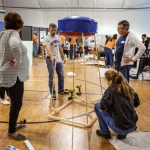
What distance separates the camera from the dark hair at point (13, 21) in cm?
179

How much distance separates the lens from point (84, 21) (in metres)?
2.21

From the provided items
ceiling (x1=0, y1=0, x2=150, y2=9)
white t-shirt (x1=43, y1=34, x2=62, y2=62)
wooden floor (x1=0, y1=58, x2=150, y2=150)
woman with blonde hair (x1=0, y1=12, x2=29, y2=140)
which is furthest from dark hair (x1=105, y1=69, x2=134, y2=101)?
ceiling (x1=0, y1=0, x2=150, y2=9)

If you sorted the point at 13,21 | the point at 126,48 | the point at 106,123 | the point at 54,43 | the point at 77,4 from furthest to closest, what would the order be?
1. the point at 77,4
2. the point at 54,43
3. the point at 126,48
4. the point at 106,123
5. the point at 13,21

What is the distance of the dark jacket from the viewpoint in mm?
1882

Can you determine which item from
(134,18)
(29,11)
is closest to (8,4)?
(29,11)

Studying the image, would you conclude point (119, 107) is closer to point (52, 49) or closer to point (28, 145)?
point (28, 145)

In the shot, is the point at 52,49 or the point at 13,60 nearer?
the point at 13,60

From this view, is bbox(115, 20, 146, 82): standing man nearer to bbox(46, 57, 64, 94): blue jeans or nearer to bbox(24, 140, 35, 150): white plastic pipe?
bbox(46, 57, 64, 94): blue jeans

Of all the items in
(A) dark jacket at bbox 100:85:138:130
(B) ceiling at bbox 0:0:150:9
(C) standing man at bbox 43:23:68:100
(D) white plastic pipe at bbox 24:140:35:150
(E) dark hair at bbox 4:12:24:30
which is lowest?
(D) white plastic pipe at bbox 24:140:35:150

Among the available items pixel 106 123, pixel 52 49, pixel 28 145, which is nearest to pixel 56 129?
pixel 28 145

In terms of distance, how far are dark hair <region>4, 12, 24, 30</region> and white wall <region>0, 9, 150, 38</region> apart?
10.8 meters

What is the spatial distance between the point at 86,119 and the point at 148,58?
3809 millimetres

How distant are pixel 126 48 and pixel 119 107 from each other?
118 centimetres

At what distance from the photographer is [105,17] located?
1213cm
